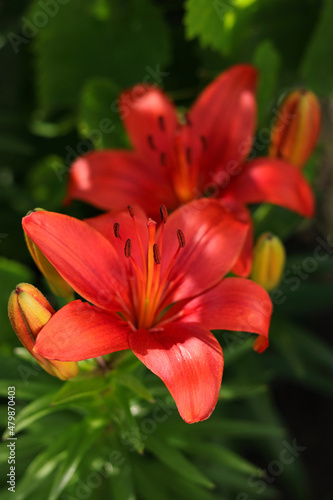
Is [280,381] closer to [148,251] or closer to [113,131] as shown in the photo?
[113,131]

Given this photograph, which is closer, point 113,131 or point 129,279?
point 129,279

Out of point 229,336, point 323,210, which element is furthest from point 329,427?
point 229,336

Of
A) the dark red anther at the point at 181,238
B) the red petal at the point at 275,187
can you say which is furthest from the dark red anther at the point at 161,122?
the dark red anther at the point at 181,238

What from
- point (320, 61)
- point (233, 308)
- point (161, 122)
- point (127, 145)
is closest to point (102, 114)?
point (127, 145)

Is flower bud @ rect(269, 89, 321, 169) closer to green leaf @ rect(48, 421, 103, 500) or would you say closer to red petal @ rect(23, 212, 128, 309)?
red petal @ rect(23, 212, 128, 309)

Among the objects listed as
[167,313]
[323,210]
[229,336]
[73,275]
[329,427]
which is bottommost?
[329,427]

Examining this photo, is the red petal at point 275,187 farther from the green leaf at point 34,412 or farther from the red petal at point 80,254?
the green leaf at point 34,412

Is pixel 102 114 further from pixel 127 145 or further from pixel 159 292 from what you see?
pixel 159 292
